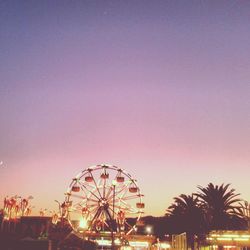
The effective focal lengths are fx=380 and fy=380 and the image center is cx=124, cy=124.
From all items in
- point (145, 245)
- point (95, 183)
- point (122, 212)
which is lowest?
point (145, 245)

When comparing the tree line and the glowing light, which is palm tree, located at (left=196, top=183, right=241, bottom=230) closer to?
the tree line

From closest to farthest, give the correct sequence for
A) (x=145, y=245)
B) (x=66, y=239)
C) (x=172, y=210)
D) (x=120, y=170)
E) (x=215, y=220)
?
(x=66, y=239), (x=215, y=220), (x=120, y=170), (x=172, y=210), (x=145, y=245)

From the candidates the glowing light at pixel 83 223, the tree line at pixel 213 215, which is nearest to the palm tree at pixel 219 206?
the tree line at pixel 213 215

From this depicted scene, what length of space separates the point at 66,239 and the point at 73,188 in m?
21.8

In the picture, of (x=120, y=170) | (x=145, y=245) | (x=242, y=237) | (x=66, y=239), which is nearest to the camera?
(x=66, y=239)

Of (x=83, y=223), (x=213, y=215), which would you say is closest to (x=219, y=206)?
(x=213, y=215)

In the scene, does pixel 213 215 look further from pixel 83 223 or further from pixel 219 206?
pixel 83 223

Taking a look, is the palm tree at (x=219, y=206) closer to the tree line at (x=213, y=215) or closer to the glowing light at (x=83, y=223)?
the tree line at (x=213, y=215)

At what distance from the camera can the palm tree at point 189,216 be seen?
54603mm

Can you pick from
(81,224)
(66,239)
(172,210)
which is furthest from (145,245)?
(66,239)

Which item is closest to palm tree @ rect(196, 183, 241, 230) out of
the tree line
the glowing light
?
the tree line

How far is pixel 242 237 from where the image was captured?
36.9m

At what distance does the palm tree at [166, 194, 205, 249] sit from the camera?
5460 cm

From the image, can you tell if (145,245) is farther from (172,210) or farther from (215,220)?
(215,220)
